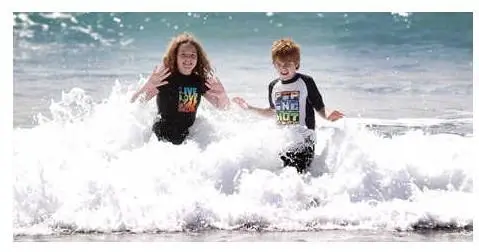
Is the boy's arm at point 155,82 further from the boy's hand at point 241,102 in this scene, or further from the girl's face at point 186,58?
the boy's hand at point 241,102

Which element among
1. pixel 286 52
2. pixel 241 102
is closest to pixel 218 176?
pixel 241 102

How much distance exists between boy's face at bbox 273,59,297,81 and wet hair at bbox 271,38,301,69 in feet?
0.07

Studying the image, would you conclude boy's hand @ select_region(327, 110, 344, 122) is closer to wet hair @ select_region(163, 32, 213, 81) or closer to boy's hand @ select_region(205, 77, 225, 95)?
boy's hand @ select_region(205, 77, 225, 95)

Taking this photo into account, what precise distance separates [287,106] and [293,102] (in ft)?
0.16

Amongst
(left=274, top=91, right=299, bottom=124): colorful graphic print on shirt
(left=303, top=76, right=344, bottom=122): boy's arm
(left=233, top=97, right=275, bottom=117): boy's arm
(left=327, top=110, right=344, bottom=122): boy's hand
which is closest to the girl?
(left=233, top=97, right=275, bottom=117): boy's arm

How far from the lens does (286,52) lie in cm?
495

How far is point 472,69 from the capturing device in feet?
16.7

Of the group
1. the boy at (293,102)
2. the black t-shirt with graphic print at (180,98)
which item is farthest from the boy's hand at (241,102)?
the black t-shirt with graphic print at (180,98)

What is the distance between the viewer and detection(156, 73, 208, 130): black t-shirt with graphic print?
492 cm

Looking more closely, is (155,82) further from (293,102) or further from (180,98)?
(293,102)

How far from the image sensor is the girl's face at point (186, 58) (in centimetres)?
492

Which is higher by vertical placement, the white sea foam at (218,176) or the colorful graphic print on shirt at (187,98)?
the colorful graphic print on shirt at (187,98)
